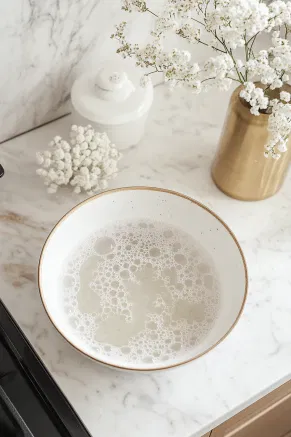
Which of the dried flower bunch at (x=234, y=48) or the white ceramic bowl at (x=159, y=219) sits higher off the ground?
the dried flower bunch at (x=234, y=48)

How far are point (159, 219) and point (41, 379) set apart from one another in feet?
1.04

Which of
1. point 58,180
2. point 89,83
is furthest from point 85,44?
point 58,180

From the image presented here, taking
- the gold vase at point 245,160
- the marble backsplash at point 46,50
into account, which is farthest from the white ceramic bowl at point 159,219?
the marble backsplash at point 46,50

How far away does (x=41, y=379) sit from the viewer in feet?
2.67

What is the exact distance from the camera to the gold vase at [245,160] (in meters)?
0.93

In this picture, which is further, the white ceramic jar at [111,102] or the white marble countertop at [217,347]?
the white ceramic jar at [111,102]

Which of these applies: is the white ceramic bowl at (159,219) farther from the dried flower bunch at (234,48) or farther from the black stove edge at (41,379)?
the dried flower bunch at (234,48)

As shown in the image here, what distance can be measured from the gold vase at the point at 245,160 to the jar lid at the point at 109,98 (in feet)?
0.52

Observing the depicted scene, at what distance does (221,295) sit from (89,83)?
1.40 feet

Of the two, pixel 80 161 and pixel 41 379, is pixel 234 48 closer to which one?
pixel 80 161

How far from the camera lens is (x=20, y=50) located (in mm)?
968

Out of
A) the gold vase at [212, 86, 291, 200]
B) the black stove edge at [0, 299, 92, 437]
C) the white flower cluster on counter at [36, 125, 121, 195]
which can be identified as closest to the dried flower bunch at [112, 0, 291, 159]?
the gold vase at [212, 86, 291, 200]

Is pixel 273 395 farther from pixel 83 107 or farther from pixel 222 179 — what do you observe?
pixel 83 107

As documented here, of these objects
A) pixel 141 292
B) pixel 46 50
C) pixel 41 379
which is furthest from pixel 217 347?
pixel 46 50
